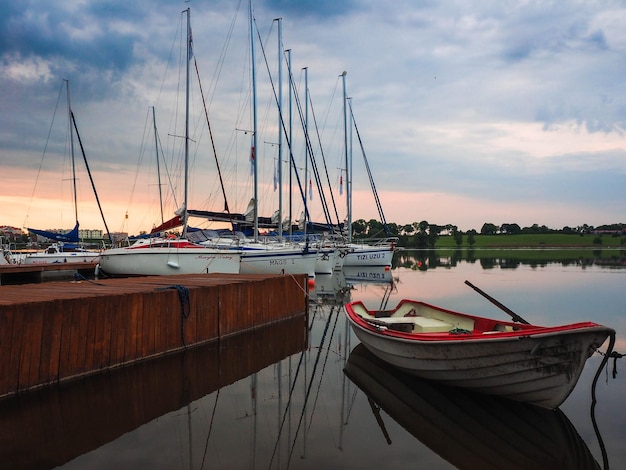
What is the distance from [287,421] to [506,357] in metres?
4.11

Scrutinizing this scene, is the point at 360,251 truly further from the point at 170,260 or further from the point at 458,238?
the point at 458,238

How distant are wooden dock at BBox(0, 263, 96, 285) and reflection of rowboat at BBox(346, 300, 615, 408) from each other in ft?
70.6

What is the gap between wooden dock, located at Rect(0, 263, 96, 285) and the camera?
26767mm

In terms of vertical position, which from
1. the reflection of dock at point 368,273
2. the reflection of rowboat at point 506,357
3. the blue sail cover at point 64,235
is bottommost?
the reflection of dock at point 368,273

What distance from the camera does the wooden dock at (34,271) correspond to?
26767 mm

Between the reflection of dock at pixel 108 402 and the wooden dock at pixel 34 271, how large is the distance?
17.0 meters

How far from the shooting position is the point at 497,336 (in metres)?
9.59

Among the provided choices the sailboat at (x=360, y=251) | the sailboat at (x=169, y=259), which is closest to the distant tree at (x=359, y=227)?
the sailboat at (x=360, y=251)

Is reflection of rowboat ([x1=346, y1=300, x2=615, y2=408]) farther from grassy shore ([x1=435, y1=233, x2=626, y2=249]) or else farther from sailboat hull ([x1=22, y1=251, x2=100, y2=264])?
grassy shore ([x1=435, y1=233, x2=626, y2=249])

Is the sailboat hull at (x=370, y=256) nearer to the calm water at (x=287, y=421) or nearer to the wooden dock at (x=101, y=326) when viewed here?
the wooden dock at (x=101, y=326)

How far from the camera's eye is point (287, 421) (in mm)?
9617

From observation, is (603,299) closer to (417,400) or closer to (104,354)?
(417,400)

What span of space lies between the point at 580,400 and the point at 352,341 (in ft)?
24.3

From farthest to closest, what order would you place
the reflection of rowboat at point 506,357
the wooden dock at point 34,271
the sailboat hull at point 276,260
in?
the sailboat hull at point 276,260, the wooden dock at point 34,271, the reflection of rowboat at point 506,357
